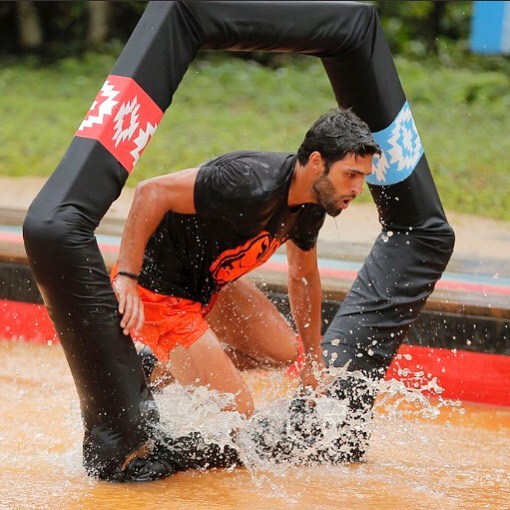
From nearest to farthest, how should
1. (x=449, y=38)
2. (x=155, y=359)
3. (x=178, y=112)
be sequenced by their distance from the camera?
(x=155, y=359) < (x=178, y=112) < (x=449, y=38)

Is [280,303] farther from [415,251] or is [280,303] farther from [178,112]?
[178,112]

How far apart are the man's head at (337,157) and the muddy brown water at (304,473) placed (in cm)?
103

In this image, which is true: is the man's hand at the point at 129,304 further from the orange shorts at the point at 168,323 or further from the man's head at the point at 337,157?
the man's head at the point at 337,157

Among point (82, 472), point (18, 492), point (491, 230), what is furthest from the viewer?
point (491, 230)

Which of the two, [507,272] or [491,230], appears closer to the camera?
[507,272]

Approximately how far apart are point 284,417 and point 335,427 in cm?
21

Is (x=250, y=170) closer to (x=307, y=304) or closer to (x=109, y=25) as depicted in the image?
(x=307, y=304)

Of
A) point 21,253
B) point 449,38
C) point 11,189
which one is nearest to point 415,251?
point 21,253

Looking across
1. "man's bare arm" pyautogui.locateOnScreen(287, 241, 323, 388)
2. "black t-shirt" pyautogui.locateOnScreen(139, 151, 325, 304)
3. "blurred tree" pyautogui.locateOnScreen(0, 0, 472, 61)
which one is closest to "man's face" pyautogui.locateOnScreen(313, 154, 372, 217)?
"black t-shirt" pyautogui.locateOnScreen(139, 151, 325, 304)

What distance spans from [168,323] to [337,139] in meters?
0.96

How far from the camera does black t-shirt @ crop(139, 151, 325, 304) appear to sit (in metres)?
3.92

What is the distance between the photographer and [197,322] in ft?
13.5

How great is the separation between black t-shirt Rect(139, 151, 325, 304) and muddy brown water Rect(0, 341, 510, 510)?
76 centimetres

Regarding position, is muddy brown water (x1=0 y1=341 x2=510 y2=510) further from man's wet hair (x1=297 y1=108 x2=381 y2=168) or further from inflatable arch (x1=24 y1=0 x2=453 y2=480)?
man's wet hair (x1=297 y1=108 x2=381 y2=168)
